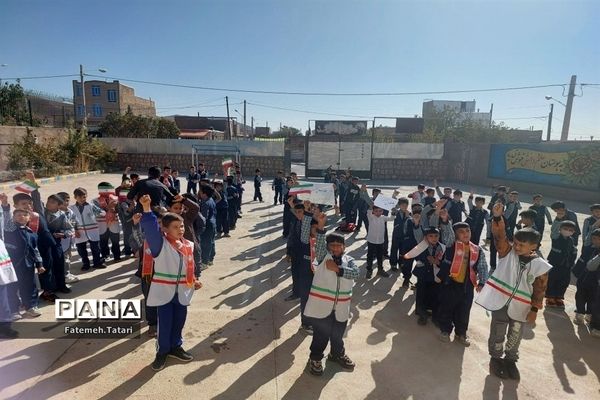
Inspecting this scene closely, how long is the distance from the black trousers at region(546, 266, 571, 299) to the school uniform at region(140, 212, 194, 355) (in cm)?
536

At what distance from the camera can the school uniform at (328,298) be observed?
3.46 metres

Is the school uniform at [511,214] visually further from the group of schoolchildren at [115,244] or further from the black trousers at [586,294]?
the group of schoolchildren at [115,244]

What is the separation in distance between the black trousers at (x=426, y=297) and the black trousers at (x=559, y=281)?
2121mm

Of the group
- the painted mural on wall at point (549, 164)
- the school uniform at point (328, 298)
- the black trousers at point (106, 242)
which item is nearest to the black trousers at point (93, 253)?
the black trousers at point (106, 242)

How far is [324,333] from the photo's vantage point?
354 cm

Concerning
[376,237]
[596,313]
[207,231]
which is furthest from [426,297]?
[207,231]

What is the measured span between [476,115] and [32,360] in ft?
229

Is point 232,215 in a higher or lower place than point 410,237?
lower

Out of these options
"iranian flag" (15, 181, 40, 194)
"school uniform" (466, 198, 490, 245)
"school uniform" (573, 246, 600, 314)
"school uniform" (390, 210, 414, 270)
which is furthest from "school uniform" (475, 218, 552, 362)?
"iranian flag" (15, 181, 40, 194)

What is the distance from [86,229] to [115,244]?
761 millimetres

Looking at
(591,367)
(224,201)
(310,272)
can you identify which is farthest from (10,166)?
(591,367)

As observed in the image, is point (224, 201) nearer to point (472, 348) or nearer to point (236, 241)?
point (236, 241)

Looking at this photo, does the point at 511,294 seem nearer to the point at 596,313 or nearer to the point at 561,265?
the point at 596,313

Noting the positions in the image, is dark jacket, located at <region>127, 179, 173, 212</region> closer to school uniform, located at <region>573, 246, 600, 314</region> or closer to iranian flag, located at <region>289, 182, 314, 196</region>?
iranian flag, located at <region>289, 182, 314, 196</region>
